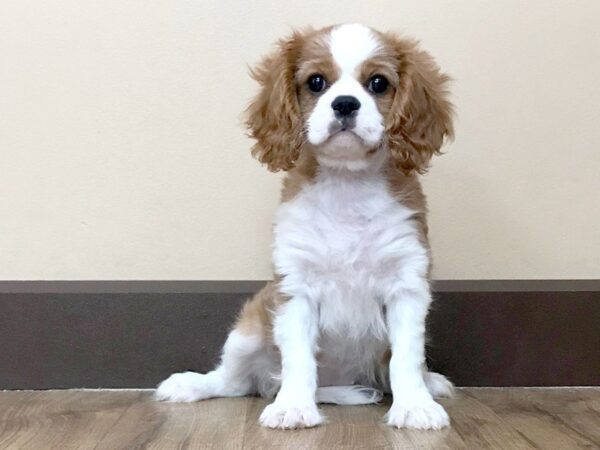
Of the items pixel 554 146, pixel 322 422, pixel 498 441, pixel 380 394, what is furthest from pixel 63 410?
pixel 554 146

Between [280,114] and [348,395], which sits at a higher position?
[280,114]

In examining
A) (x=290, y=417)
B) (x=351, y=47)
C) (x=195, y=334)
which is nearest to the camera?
(x=290, y=417)

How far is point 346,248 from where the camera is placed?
157 cm

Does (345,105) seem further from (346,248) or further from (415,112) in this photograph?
(346,248)

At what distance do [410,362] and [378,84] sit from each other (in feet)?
1.74

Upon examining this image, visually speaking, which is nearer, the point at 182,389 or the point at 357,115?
the point at 357,115

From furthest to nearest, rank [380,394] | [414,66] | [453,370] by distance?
[453,370] → [380,394] → [414,66]

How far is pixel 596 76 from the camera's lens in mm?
1919

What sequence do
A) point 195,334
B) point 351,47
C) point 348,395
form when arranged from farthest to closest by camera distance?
point 195,334
point 348,395
point 351,47

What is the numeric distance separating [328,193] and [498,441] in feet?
1.86

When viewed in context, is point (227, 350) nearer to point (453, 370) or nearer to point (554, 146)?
point (453, 370)

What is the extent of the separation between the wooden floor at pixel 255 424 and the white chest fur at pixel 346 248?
0.66 feet

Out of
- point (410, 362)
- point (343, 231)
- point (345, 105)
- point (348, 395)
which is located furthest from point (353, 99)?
point (348, 395)

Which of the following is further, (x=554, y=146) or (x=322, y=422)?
(x=554, y=146)
